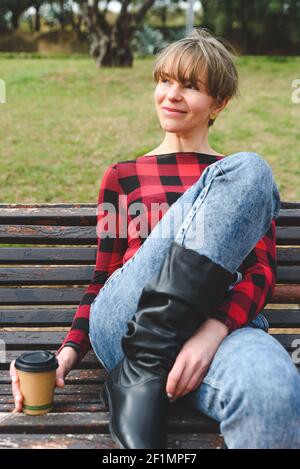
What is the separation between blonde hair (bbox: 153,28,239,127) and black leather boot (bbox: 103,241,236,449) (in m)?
0.78

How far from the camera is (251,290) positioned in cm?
230

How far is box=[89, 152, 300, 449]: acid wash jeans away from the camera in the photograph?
186 centimetres

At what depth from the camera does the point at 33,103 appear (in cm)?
1044

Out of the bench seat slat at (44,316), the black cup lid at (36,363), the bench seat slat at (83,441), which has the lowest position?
the bench seat slat at (44,316)

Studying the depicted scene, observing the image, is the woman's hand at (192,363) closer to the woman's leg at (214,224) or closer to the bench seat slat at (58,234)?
the woman's leg at (214,224)

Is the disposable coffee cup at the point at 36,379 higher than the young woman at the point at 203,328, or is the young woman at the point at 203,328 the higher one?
the young woman at the point at 203,328

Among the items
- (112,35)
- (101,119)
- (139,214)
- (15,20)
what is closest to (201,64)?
(139,214)

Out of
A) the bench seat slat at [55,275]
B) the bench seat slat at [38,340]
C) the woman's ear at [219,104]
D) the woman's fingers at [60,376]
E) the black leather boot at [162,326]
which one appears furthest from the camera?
the bench seat slat at [55,275]

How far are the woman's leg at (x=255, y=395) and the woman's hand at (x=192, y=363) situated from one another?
28 mm

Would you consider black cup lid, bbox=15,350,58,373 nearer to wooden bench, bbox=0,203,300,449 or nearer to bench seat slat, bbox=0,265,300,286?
wooden bench, bbox=0,203,300,449

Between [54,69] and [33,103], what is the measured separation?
4351 mm

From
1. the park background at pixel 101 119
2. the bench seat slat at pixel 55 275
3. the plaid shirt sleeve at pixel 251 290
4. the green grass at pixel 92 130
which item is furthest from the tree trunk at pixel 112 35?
the plaid shirt sleeve at pixel 251 290

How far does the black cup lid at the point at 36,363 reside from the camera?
2.10 m
